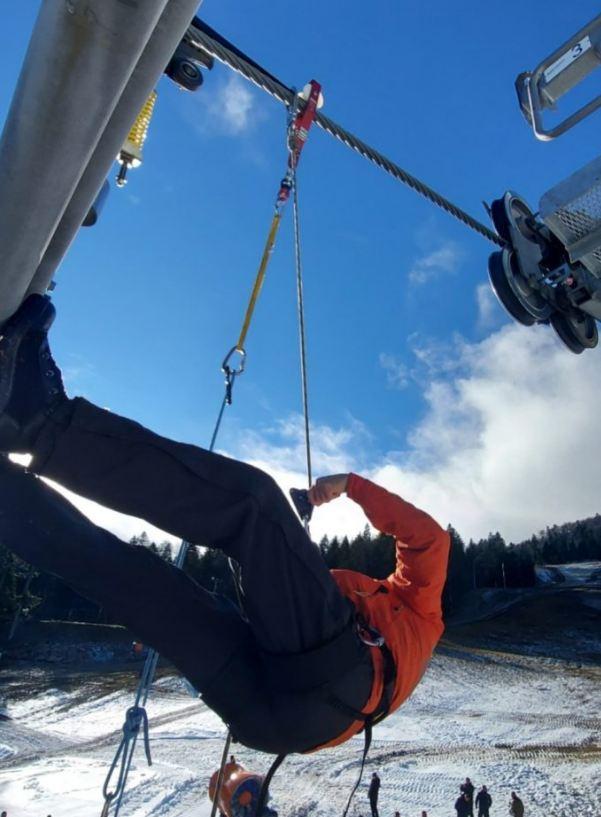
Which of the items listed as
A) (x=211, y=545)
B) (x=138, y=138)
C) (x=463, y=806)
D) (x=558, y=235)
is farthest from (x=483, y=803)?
(x=138, y=138)

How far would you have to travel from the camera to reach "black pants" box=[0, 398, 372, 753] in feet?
8.32

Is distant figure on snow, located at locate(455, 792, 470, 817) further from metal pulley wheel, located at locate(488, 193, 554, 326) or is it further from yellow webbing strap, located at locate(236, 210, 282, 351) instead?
yellow webbing strap, located at locate(236, 210, 282, 351)

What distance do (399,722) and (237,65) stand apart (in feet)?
71.4

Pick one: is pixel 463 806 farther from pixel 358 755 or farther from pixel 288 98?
pixel 288 98

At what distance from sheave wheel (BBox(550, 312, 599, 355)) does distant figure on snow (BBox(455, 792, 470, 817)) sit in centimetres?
1089

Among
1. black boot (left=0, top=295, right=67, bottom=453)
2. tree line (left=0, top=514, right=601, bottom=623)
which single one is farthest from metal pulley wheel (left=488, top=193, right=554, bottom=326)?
tree line (left=0, top=514, right=601, bottom=623)

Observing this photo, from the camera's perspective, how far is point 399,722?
67.8 feet

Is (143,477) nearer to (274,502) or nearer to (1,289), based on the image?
(274,502)

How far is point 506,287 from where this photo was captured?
521 cm

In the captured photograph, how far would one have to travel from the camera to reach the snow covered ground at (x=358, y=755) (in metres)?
13.2

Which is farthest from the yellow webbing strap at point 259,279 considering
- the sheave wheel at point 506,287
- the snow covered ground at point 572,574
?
the snow covered ground at point 572,574

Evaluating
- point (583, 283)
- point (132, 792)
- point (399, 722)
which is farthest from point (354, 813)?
point (583, 283)

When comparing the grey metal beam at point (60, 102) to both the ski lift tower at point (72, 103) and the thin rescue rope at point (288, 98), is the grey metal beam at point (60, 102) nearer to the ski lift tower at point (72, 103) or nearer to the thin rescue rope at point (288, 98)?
the ski lift tower at point (72, 103)

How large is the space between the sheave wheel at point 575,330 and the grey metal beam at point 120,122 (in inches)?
180
